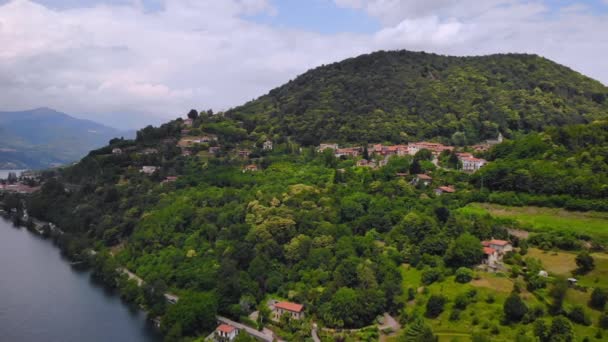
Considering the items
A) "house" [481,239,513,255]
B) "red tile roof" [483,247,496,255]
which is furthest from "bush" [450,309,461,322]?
"house" [481,239,513,255]

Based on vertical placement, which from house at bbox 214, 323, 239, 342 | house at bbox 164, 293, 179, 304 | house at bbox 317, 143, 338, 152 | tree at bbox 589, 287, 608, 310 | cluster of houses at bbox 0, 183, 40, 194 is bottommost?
house at bbox 164, 293, 179, 304

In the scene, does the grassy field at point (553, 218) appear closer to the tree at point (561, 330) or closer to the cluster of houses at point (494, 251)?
the cluster of houses at point (494, 251)

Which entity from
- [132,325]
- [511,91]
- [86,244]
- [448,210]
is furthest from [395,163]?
[511,91]

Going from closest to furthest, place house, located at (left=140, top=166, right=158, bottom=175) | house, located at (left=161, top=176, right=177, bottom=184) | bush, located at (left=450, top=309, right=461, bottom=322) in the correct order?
bush, located at (left=450, top=309, right=461, bottom=322) → house, located at (left=161, top=176, right=177, bottom=184) → house, located at (left=140, top=166, right=158, bottom=175)

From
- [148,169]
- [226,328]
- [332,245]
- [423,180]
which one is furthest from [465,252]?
[148,169]

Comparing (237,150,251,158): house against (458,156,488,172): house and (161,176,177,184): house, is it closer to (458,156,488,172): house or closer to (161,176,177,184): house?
(161,176,177,184): house

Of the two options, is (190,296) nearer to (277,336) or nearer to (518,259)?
(277,336)
